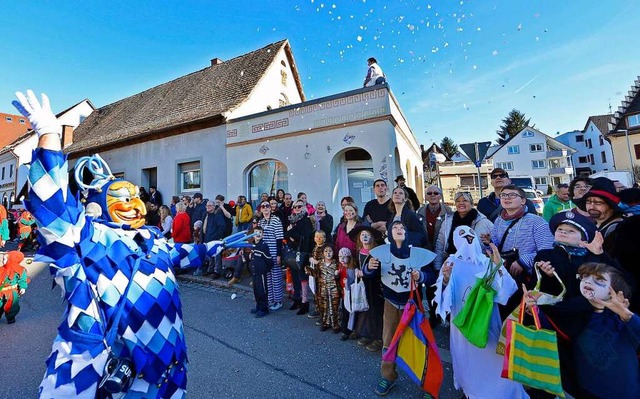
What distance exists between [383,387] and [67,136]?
2278 cm

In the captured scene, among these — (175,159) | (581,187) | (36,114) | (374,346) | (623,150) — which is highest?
(623,150)

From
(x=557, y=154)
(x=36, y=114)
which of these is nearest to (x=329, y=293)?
(x=36, y=114)

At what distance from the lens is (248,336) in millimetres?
4152

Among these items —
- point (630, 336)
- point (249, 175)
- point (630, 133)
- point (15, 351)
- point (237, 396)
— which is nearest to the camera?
point (630, 336)

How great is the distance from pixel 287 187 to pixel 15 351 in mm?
6558

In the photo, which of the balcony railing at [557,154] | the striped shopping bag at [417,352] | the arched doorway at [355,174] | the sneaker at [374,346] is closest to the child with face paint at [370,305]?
the sneaker at [374,346]

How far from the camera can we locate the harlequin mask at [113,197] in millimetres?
1720

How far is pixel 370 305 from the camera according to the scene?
384 cm

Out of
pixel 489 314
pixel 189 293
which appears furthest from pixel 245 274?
pixel 489 314

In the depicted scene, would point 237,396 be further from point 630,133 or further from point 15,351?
point 630,133

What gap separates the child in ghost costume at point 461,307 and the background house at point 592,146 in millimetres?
49836

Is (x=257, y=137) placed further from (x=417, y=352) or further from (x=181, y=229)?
(x=417, y=352)

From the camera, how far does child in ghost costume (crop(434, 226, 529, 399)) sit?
2.42 m

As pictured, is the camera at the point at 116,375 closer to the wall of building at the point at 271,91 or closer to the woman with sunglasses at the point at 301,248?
the woman with sunglasses at the point at 301,248
